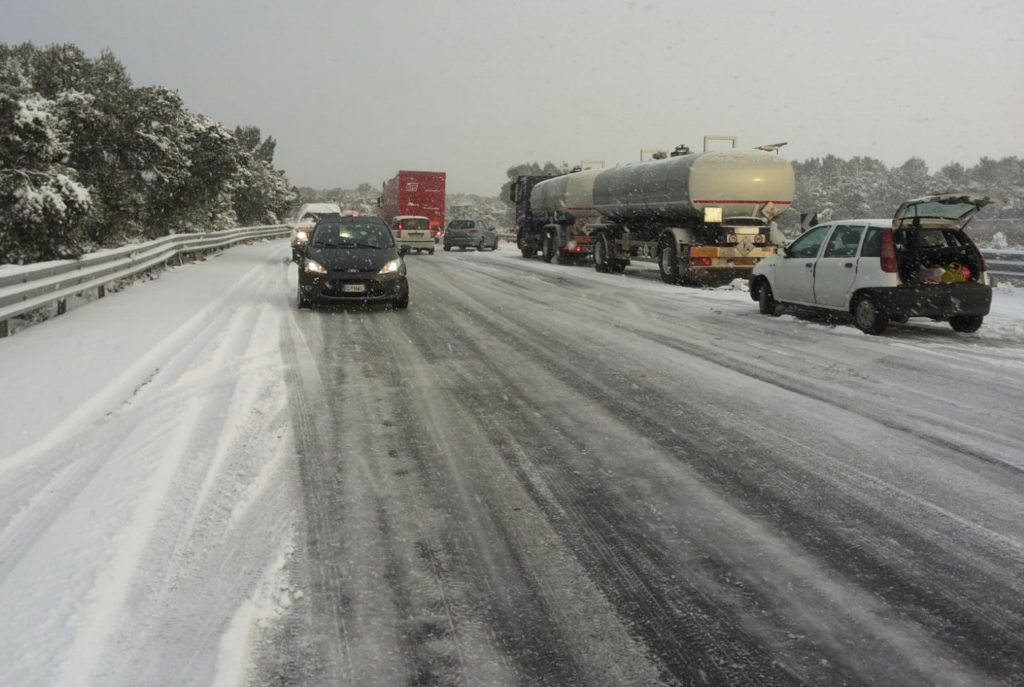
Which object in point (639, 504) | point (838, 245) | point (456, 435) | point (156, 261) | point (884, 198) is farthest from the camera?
point (884, 198)

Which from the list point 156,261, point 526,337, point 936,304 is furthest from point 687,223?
point 156,261

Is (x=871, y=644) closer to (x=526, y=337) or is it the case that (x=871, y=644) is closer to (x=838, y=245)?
(x=526, y=337)

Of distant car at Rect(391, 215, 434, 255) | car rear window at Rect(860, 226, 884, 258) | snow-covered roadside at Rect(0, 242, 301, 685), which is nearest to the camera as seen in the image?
snow-covered roadside at Rect(0, 242, 301, 685)

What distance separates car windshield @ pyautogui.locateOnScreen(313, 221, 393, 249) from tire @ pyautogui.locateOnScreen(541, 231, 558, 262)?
14.5 metres

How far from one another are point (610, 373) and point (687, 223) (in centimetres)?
1315

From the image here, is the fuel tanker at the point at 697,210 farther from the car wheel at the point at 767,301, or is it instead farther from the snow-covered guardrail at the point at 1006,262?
the car wheel at the point at 767,301

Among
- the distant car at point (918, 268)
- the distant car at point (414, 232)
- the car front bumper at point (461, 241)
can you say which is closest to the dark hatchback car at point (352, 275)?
the distant car at point (918, 268)

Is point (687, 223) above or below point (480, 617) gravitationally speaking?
above

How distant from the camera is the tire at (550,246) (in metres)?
29.2

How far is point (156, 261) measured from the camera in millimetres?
18891

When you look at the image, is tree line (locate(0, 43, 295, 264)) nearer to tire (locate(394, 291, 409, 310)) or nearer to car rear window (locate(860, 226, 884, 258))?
tire (locate(394, 291, 409, 310))

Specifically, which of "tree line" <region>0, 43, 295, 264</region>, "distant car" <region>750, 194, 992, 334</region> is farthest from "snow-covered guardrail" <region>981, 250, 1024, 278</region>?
"tree line" <region>0, 43, 295, 264</region>

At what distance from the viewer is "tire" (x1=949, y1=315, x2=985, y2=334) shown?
11616 mm

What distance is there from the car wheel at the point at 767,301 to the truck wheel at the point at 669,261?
590 centimetres
